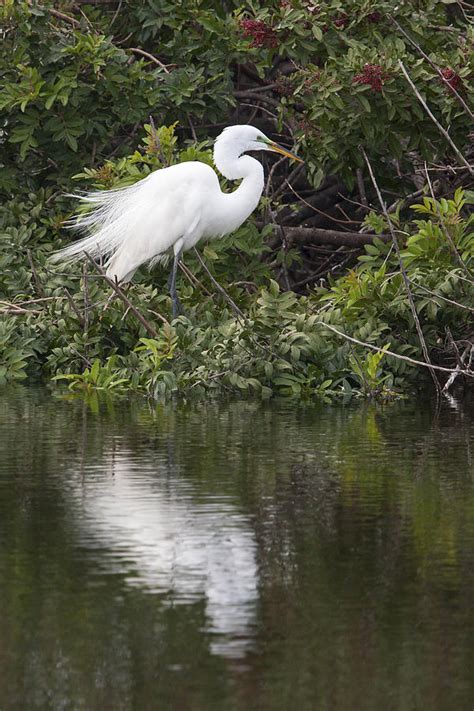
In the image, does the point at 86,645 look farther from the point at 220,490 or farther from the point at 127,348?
the point at 127,348

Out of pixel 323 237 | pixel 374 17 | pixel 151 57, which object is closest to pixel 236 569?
pixel 374 17

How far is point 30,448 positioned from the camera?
21.8 ft

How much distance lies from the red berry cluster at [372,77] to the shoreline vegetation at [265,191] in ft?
0.03

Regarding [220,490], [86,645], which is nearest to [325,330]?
[220,490]

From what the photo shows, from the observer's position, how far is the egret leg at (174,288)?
962cm

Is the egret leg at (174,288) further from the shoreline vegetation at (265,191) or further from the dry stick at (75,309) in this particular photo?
the dry stick at (75,309)

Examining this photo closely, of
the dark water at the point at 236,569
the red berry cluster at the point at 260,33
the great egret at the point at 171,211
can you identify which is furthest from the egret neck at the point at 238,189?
the dark water at the point at 236,569

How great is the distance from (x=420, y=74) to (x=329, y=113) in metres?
0.62

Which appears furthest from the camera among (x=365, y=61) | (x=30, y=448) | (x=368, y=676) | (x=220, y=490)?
(x=365, y=61)

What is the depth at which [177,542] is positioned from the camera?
188 inches

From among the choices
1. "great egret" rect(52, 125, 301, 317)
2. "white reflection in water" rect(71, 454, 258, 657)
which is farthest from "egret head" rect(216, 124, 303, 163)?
"white reflection in water" rect(71, 454, 258, 657)

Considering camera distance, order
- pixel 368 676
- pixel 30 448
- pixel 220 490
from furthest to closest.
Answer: pixel 30 448
pixel 220 490
pixel 368 676

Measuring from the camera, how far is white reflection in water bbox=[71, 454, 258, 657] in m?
4.11

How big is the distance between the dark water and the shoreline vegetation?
1549 mm
